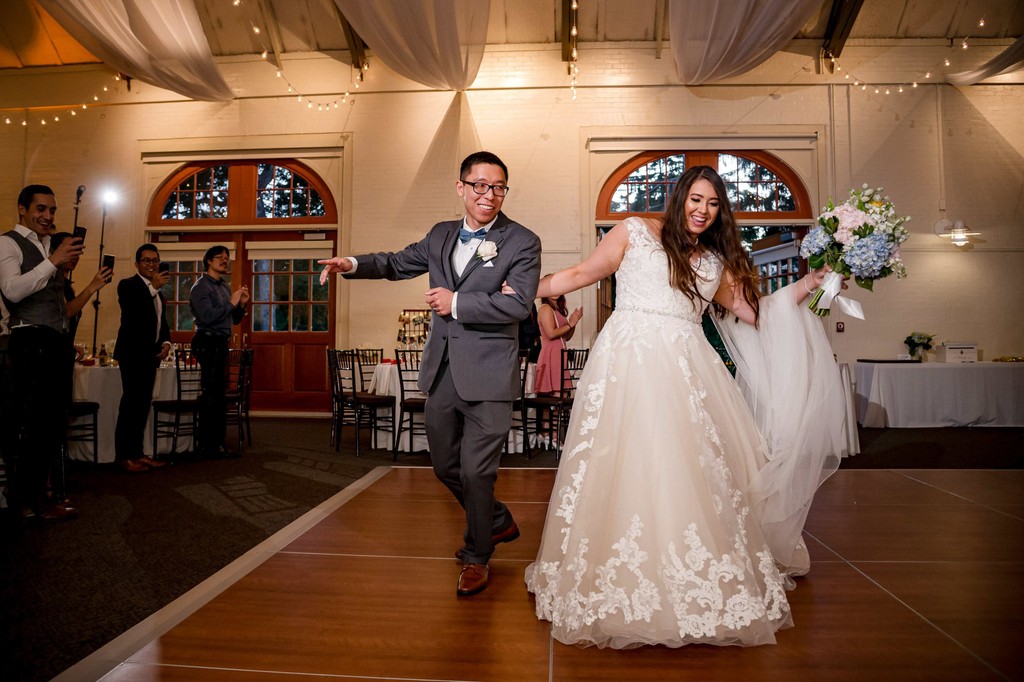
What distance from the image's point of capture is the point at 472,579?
2.37 meters

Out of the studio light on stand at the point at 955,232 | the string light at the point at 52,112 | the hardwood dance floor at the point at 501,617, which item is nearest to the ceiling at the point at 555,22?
the string light at the point at 52,112

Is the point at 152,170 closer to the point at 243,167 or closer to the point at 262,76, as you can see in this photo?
the point at 243,167

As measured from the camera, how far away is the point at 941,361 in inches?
307

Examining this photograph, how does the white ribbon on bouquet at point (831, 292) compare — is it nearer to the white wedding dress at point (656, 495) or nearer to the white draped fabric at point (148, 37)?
the white wedding dress at point (656, 495)

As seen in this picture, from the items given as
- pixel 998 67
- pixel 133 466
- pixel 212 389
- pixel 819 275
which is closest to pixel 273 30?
pixel 212 389

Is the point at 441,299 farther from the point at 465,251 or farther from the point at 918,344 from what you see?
the point at 918,344

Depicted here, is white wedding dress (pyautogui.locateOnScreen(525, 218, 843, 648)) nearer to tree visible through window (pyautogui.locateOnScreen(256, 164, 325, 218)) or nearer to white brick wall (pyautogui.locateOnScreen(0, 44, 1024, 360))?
white brick wall (pyautogui.locateOnScreen(0, 44, 1024, 360))

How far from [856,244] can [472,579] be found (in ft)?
5.96

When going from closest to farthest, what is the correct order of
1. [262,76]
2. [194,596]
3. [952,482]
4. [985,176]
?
[194,596] → [952,482] → [985,176] → [262,76]

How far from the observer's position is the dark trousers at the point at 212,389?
5391 mm

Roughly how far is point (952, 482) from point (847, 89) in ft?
19.7

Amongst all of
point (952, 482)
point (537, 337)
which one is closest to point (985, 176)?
point (952, 482)

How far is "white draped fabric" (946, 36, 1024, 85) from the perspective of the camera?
7.17 metres

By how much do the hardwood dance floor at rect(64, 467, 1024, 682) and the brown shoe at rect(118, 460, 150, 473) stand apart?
7.41 feet
